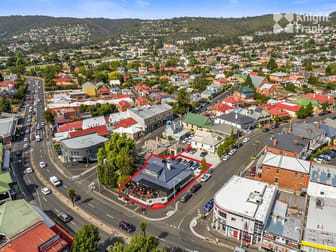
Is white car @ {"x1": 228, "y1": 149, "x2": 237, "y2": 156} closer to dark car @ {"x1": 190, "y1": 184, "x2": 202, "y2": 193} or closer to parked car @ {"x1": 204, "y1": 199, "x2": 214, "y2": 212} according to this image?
dark car @ {"x1": 190, "y1": 184, "x2": 202, "y2": 193}

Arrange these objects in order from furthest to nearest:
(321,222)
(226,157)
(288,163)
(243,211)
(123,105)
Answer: (123,105), (226,157), (288,163), (243,211), (321,222)

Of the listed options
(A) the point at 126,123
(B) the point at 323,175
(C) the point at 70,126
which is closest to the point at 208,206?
(B) the point at 323,175

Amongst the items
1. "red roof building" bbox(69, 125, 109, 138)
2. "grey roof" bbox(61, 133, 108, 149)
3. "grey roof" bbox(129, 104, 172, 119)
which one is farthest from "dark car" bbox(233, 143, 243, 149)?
"red roof building" bbox(69, 125, 109, 138)

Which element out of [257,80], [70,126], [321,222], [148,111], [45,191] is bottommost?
[45,191]

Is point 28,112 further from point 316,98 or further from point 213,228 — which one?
point 316,98

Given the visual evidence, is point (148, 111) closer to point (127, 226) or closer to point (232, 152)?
point (232, 152)

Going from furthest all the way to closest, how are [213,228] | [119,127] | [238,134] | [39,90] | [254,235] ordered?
[39,90] → [119,127] → [238,134] → [213,228] → [254,235]

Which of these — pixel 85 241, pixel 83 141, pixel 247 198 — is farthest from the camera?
pixel 83 141

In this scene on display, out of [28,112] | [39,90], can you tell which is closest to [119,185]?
[28,112]
